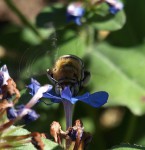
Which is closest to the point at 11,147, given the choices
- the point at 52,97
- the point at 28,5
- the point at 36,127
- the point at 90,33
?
the point at 52,97

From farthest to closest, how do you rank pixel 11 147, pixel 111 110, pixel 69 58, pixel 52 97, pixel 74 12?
pixel 111 110 < pixel 74 12 < pixel 69 58 < pixel 52 97 < pixel 11 147

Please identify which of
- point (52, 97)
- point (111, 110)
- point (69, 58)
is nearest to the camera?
point (52, 97)

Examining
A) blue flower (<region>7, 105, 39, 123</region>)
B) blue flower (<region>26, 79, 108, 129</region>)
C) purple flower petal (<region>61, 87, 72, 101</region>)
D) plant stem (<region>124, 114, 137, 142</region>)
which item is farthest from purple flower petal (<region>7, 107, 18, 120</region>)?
plant stem (<region>124, 114, 137, 142</region>)

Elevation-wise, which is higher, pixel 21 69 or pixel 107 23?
pixel 21 69

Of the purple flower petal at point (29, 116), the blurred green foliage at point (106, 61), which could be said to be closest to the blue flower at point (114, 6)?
the blurred green foliage at point (106, 61)

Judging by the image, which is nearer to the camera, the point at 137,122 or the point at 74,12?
the point at 74,12

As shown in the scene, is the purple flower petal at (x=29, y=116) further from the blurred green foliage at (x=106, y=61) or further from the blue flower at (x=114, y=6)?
the blue flower at (x=114, y=6)

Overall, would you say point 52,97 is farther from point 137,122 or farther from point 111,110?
point 111,110

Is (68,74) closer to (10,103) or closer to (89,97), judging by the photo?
(89,97)
